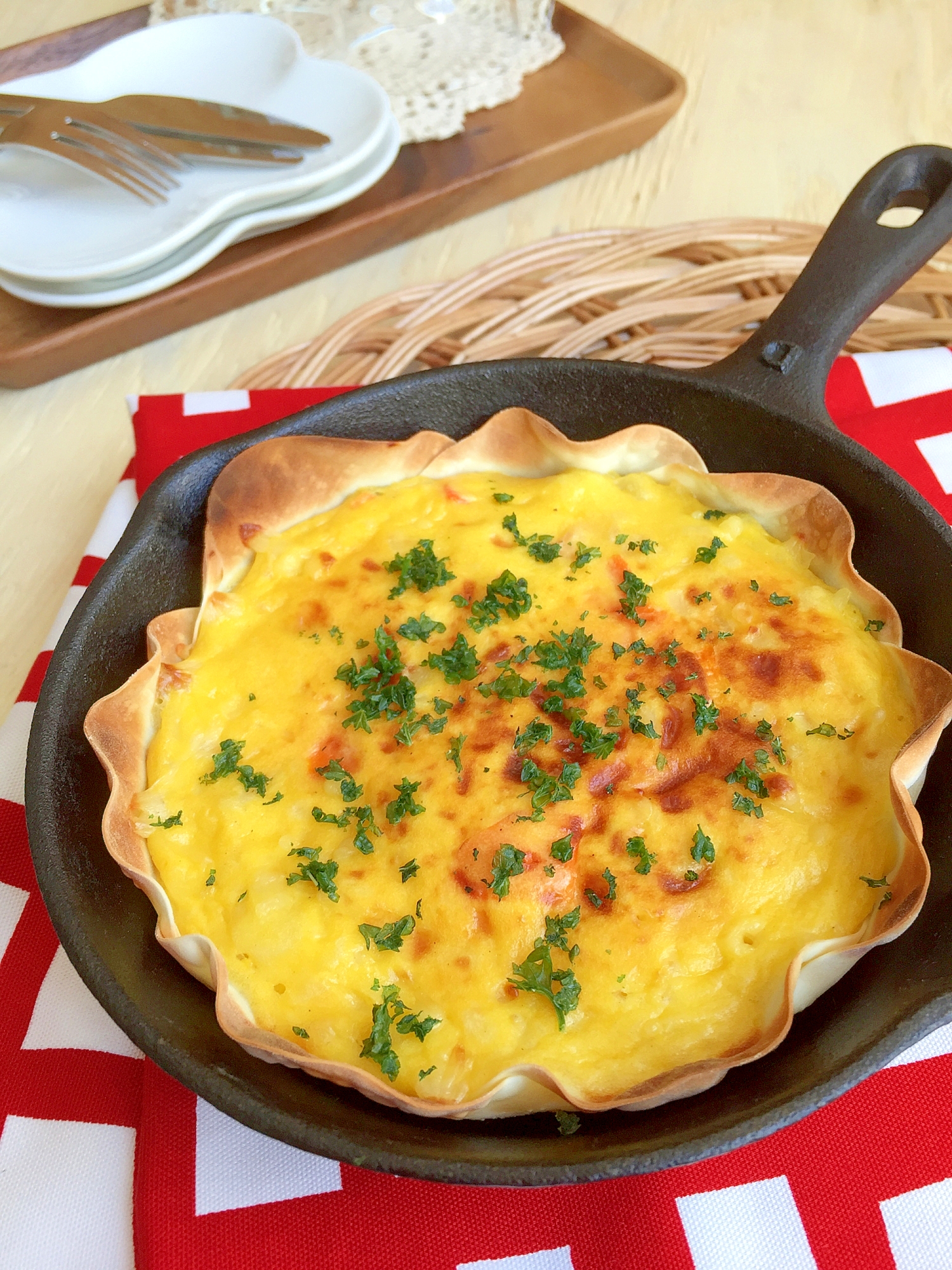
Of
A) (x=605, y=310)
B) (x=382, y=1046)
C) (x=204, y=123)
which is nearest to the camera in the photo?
(x=382, y=1046)

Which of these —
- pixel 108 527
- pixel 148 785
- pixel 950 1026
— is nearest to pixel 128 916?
pixel 148 785

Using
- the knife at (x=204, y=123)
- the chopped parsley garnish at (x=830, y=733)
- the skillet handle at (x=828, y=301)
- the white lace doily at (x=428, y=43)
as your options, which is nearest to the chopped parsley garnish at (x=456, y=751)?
the chopped parsley garnish at (x=830, y=733)

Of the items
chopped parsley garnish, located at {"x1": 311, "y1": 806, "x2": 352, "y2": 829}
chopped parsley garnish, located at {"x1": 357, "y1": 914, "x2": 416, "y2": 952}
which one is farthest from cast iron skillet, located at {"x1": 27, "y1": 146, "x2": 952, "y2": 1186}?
chopped parsley garnish, located at {"x1": 311, "y1": 806, "x2": 352, "y2": 829}

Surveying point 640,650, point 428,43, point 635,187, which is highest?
point 428,43

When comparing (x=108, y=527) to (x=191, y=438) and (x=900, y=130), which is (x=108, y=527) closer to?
(x=191, y=438)

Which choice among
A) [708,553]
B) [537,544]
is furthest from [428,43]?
[708,553]

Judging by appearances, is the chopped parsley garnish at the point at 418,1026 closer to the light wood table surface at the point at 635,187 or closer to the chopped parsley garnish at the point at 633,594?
the chopped parsley garnish at the point at 633,594

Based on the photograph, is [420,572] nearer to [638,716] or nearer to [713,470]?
[638,716]

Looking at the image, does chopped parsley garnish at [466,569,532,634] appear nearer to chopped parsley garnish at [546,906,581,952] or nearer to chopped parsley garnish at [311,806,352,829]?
chopped parsley garnish at [311,806,352,829]
